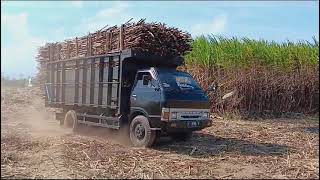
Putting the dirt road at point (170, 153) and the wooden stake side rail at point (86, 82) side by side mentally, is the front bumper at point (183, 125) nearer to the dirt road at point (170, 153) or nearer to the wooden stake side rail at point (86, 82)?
the dirt road at point (170, 153)

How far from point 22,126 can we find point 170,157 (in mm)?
7137

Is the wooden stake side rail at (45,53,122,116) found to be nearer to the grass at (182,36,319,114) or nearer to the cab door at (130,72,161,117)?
the cab door at (130,72,161,117)

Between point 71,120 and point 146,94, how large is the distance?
13.7 ft

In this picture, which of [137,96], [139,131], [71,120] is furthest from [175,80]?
[71,120]

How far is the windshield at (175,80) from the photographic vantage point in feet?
38.3

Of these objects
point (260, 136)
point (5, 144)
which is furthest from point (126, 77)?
point (260, 136)

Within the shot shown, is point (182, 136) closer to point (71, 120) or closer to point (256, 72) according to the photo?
point (71, 120)

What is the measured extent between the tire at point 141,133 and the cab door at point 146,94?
0.29 metres

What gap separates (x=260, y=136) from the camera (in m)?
13.9

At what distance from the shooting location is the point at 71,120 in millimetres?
15062

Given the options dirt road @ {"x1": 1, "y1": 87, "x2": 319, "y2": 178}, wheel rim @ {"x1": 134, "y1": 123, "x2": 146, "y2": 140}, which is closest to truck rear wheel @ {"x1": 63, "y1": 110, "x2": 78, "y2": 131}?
dirt road @ {"x1": 1, "y1": 87, "x2": 319, "y2": 178}

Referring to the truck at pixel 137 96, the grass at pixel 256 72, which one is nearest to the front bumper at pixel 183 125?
the truck at pixel 137 96

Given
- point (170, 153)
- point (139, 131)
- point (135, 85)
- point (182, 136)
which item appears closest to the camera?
point (170, 153)

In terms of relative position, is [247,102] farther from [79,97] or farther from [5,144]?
[5,144]
